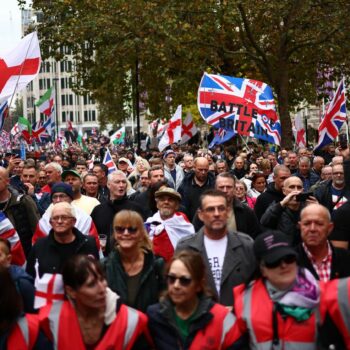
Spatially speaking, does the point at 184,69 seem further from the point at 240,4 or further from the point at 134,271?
the point at 134,271

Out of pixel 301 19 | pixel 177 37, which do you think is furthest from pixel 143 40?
pixel 301 19

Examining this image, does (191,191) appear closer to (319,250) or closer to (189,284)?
(319,250)

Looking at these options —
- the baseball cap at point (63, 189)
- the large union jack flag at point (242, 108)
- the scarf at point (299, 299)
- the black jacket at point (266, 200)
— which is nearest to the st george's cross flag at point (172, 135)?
the large union jack flag at point (242, 108)

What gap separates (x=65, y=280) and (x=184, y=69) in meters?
23.8

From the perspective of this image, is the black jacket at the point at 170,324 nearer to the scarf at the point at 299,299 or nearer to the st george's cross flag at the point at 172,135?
the scarf at the point at 299,299

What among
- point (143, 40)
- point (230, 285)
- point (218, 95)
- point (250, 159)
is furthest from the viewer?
point (143, 40)

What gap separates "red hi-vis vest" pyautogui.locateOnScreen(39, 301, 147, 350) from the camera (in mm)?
5027

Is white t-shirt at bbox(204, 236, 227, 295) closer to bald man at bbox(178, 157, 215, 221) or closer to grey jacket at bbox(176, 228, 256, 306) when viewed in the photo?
grey jacket at bbox(176, 228, 256, 306)

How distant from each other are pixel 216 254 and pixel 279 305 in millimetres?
1605

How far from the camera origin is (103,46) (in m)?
28.9

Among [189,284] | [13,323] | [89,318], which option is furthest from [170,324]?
[13,323]

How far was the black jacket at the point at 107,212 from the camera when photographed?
9234 millimetres

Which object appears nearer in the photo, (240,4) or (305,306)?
(305,306)

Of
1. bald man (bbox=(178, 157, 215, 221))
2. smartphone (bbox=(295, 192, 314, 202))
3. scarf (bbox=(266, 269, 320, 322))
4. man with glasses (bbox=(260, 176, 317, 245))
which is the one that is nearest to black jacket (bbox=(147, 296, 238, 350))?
scarf (bbox=(266, 269, 320, 322))
